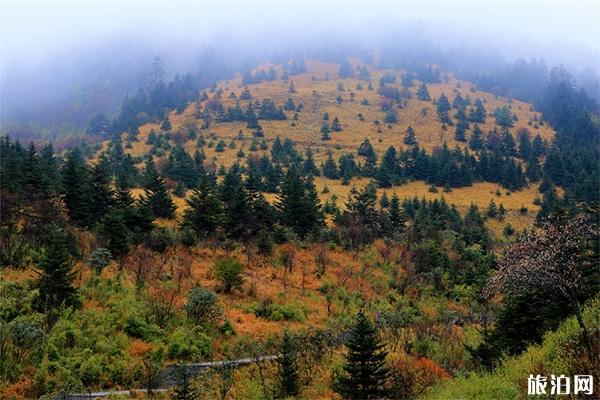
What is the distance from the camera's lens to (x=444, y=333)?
25.5m

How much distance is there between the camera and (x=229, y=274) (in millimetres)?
26844

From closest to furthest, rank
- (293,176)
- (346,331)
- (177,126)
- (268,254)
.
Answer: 1. (346,331)
2. (268,254)
3. (293,176)
4. (177,126)

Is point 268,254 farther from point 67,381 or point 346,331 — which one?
point 67,381

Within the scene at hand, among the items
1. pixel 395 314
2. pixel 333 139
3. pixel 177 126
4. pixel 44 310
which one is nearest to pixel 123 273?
pixel 44 310

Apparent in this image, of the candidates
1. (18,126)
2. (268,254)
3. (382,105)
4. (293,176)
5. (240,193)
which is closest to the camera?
(268,254)

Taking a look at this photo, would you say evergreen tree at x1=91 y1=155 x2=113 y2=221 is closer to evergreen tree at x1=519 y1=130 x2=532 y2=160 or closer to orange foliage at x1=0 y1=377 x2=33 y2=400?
orange foliage at x1=0 y1=377 x2=33 y2=400

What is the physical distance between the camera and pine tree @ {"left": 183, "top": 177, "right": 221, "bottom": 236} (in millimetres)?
35344

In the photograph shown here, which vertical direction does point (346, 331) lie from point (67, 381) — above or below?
below

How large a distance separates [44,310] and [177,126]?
9510 cm

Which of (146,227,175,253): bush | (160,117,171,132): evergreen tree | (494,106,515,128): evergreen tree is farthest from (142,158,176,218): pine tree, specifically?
(494,106,515,128): evergreen tree

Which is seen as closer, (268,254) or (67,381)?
(67,381)

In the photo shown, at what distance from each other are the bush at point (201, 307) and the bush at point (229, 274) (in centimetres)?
374

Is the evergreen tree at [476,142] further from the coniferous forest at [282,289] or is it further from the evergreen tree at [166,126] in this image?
the evergreen tree at [166,126]

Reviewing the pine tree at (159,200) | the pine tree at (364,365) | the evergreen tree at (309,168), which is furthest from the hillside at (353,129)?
the pine tree at (364,365)
